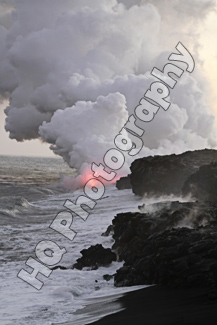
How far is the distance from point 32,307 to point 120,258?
7.23 metres

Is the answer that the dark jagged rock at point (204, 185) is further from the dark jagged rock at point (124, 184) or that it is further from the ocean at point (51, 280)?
the dark jagged rock at point (124, 184)

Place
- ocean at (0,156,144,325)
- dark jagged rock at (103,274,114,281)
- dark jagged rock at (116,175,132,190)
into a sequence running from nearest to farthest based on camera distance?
ocean at (0,156,144,325), dark jagged rock at (103,274,114,281), dark jagged rock at (116,175,132,190)

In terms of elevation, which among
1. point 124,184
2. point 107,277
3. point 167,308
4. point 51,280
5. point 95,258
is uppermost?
point 124,184

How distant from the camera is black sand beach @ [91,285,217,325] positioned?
32.1ft

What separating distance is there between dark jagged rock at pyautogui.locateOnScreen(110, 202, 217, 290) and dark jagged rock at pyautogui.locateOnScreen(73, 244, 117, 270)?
0.59 metres

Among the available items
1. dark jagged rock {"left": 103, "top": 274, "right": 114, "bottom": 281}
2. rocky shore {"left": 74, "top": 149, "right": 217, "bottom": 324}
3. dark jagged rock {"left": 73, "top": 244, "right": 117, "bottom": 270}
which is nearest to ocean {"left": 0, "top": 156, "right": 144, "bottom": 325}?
dark jagged rock {"left": 103, "top": 274, "right": 114, "bottom": 281}

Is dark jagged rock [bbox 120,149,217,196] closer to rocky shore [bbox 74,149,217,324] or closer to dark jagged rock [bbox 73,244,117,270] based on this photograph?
rocky shore [bbox 74,149,217,324]

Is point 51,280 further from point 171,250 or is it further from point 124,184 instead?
point 124,184

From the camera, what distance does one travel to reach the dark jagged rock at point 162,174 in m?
50.6

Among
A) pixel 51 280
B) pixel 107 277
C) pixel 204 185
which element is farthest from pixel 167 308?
pixel 204 185

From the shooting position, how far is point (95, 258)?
20.4m

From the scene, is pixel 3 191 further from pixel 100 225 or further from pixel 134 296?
pixel 134 296

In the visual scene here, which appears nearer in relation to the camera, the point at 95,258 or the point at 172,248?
the point at 172,248

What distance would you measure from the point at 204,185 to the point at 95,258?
1875cm
